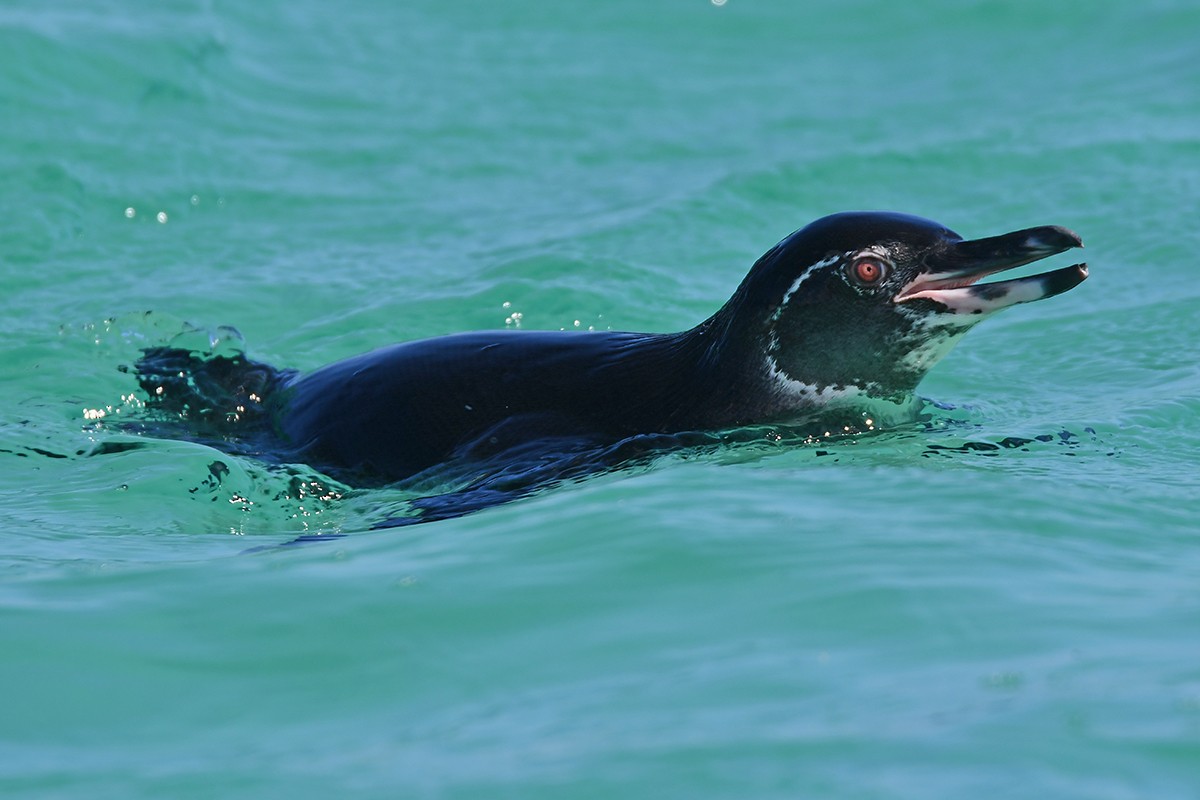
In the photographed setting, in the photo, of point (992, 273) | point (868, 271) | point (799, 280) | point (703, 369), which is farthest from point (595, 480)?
point (992, 273)

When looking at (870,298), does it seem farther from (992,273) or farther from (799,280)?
(992,273)

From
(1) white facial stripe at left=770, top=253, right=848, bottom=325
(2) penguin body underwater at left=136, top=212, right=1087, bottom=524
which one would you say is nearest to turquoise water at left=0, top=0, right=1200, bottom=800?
(2) penguin body underwater at left=136, top=212, right=1087, bottom=524

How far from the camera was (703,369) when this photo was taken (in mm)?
7020

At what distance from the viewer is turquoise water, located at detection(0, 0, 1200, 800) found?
401 cm

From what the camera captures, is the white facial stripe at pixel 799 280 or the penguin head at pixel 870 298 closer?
the penguin head at pixel 870 298

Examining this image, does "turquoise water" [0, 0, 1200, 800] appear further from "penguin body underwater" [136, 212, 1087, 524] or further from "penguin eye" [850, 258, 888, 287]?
"penguin eye" [850, 258, 888, 287]

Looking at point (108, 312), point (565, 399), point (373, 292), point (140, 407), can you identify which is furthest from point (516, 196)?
point (565, 399)

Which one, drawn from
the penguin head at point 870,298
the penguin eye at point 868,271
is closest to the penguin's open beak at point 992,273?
the penguin head at point 870,298

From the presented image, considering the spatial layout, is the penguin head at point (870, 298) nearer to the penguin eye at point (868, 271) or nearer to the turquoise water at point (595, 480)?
the penguin eye at point (868, 271)

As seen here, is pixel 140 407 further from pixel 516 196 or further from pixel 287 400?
pixel 516 196

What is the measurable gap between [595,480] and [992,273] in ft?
5.59

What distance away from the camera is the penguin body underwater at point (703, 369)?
21.7ft

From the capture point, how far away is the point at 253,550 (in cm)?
579

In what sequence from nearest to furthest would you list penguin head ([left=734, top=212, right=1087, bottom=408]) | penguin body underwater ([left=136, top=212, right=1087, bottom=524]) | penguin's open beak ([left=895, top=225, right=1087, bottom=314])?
penguin's open beak ([left=895, top=225, right=1087, bottom=314]) → penguin head ([left=734, top=212, right=1087, bottom=408]) → penguin body underwater ([left=136, top=212, right=1087, bottom=524])
